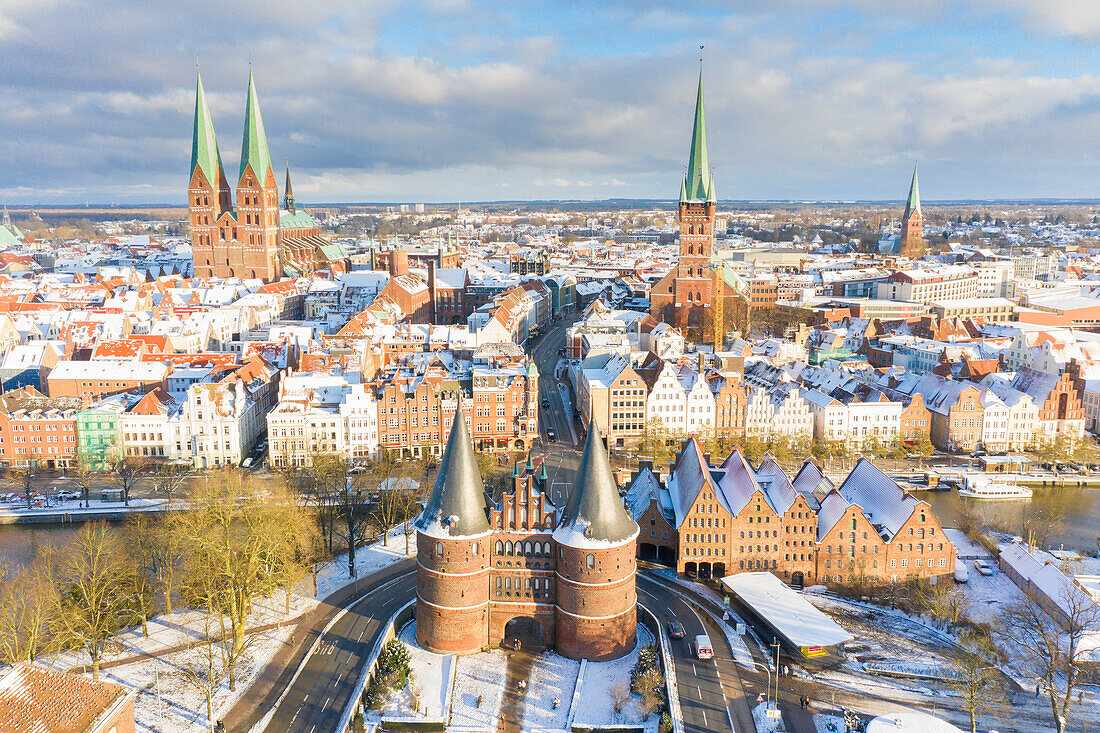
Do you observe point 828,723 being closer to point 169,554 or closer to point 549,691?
point 549,691

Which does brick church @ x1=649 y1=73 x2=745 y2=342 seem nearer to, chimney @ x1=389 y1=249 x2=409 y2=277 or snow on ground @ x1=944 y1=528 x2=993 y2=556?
chimney @ x1=389 y1=249 x2=409 y2=277

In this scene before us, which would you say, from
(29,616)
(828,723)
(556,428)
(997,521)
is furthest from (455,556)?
(997,521)

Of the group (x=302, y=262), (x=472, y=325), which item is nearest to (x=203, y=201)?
(x=302, y=262)

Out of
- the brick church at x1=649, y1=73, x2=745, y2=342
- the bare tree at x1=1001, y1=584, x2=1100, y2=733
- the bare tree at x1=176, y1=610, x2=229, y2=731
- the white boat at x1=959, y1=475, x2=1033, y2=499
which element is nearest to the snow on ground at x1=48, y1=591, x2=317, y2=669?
the bare tree at x1=176, y1=610, x2=229, y2=731

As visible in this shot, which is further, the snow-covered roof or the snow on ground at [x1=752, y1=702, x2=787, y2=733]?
the snow-covered roof

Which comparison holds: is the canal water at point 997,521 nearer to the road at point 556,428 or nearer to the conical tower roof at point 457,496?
the road at point 556,428

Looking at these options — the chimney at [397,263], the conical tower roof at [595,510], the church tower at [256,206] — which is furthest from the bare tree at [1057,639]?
the church tower at [256,206]

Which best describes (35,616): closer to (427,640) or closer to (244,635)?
(244,635)
